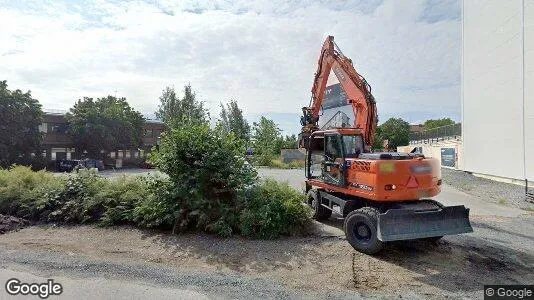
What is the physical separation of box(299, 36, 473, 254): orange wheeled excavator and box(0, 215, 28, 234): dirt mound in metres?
7.47

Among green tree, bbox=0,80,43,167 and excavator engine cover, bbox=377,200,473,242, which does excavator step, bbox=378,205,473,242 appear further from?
green tree, bbox=0,80,43,167

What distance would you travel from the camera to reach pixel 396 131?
59375 millimetres

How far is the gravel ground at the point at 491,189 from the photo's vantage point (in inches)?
532

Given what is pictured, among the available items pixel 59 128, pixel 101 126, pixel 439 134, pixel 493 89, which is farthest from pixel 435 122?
pixel 59 128

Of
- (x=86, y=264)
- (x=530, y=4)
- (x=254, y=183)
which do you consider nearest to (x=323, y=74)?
(x=254, y=183)

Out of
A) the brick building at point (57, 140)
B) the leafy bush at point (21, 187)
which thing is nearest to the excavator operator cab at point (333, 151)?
the leafy bush at point (21, 187)

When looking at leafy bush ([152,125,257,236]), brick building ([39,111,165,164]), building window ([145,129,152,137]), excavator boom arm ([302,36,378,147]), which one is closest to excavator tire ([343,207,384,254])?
leafy bush ([152,125,257,236])

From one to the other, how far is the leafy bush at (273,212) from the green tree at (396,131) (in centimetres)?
5127

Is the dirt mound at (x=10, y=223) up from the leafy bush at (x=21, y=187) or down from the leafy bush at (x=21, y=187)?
down

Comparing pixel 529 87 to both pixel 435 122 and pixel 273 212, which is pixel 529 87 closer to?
pixel 273 212

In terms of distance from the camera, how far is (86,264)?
573cm

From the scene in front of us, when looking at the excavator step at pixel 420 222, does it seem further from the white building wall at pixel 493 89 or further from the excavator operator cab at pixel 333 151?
the white building wall at pixel 493 89

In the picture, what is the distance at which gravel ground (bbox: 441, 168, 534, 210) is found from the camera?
13.5 metres

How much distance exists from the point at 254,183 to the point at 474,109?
22.0 m
